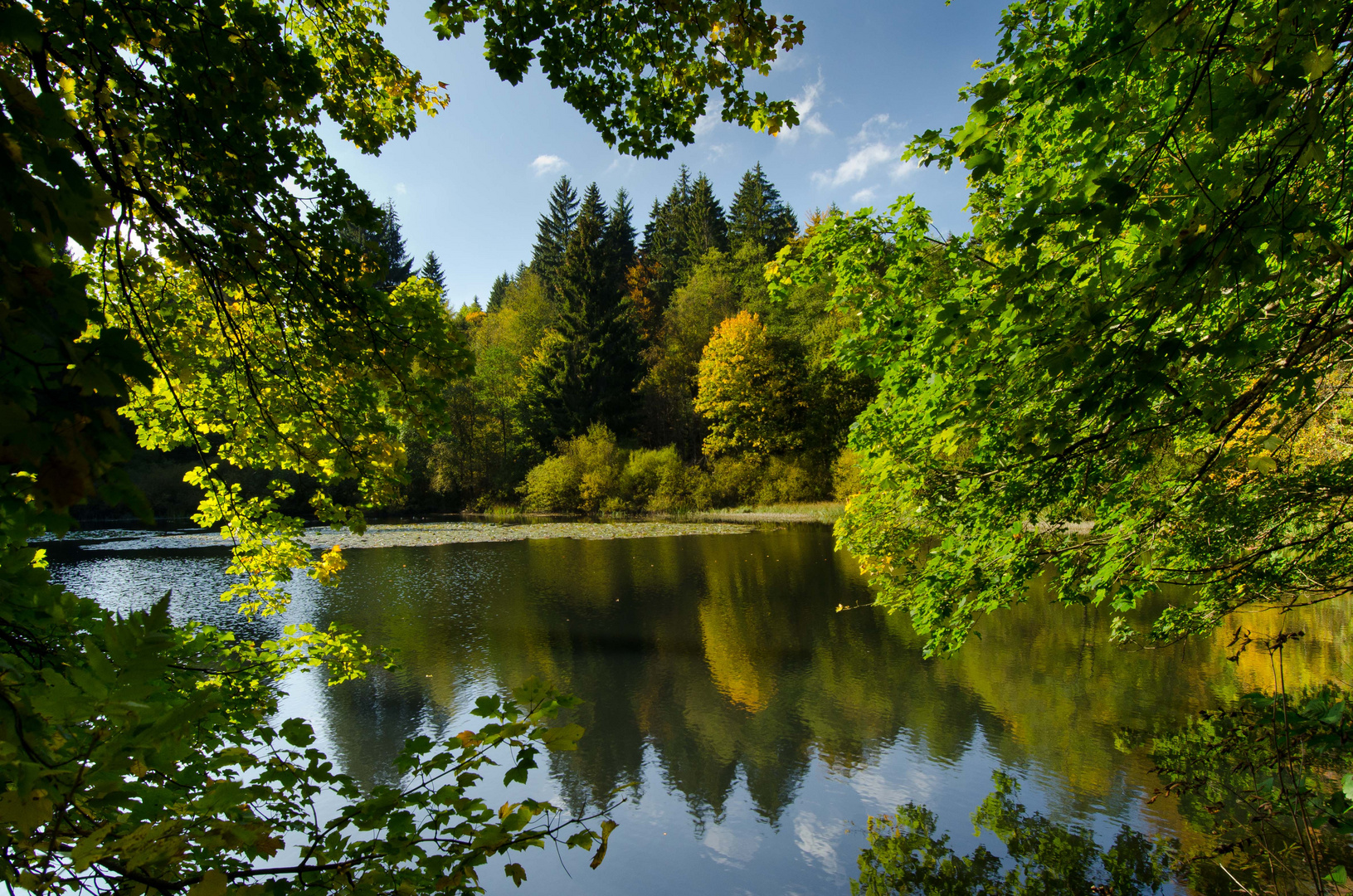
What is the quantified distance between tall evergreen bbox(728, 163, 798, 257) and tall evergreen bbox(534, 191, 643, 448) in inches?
438

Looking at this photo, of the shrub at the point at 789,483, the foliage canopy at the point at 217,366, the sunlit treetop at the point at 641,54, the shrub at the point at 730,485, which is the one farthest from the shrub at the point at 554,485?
the sunlit treetop at the point at 641,54

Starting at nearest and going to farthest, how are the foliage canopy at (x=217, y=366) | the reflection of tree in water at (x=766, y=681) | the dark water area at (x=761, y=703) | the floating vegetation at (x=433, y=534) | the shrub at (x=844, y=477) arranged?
the foliage canopy at (x=217, y=366), the dark water area at (x=761, y=703), the reflection of tree in water at (x=766, y=681), the floating vegetation at (x=433, y=534), the shrub at (x=844, y=477)

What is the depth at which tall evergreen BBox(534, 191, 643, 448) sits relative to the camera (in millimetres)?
32688

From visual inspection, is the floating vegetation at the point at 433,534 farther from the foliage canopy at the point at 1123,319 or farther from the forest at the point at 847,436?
the foliage canopy at the point at 1123,319

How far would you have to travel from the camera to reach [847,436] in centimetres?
541

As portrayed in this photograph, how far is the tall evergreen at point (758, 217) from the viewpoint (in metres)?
40.8

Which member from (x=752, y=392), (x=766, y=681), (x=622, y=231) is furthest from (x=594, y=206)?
(x=766, y=681)

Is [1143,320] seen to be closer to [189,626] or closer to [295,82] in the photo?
[295,82]

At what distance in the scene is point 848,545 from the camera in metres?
6.02

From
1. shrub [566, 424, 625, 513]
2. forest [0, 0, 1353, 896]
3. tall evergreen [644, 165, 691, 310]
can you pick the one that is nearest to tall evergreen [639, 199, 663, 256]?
tall evergreen [644, 165, 691, 310]

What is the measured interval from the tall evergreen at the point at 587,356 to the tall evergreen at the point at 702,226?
9.04 metres

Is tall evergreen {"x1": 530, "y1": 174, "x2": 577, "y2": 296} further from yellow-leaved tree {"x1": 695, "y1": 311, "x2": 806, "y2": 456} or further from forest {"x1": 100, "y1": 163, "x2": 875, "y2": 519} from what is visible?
yellow-leaved tree {"x1": 695, "y1": 311, "x2": 806, "y2": 456}

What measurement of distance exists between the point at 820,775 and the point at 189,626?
5322 millimetres

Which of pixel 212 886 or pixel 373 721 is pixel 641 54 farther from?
pixel 373 721
